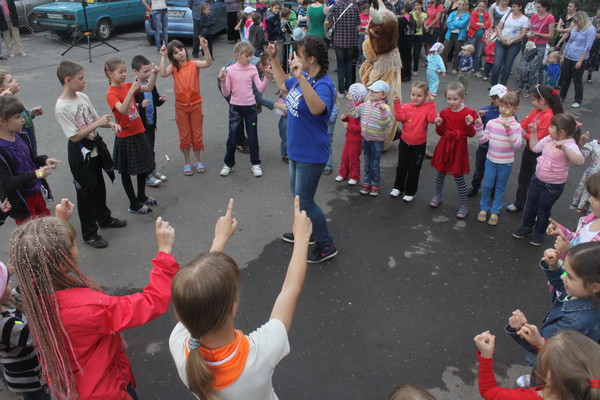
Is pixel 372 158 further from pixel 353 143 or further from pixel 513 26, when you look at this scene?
pixel 513 26

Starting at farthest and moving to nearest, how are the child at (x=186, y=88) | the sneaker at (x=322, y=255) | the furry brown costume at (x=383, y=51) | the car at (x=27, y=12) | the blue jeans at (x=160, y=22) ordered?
1. the car at (x=27, y=12)
2. the blue jeans at (x=160, y=22)
3. the furry brown costume at (x=383, y=51)
4. the child at (x=186, y=88)
5. the sneaker at (x=322, y=255)

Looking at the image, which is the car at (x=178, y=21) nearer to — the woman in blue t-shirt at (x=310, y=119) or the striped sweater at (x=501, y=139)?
the woman in blue t-shirt at (x=310, y=119)

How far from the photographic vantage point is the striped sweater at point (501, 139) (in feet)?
16.0

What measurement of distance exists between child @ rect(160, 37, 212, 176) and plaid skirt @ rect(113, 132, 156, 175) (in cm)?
98

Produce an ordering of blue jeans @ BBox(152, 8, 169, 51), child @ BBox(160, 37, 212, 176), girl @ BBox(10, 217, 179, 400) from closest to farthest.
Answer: girl @ BBox(10, 217, 179, 400) < child @ BBox(160, 37, 212, 176) < blue jeans @ BBox(152, 8, 169, 51)

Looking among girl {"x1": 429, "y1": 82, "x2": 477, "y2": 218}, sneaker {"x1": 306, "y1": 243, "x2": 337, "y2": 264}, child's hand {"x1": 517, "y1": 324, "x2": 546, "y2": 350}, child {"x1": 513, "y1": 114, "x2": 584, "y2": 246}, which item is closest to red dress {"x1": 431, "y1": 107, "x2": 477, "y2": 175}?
girl {"x1": 429, "y1": 82, "x2": 477, "y2": 218}

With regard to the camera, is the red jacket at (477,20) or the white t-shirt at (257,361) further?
the red jacket at (477,20)

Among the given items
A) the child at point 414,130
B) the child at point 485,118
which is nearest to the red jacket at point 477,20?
the child at point 485,118

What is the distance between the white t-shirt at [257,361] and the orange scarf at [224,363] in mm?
→ 20

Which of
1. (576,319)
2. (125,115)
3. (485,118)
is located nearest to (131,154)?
(125,115)

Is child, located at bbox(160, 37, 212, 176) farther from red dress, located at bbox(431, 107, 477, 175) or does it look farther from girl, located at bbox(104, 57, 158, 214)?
red dress, located at bbox(431, 107, 477, 175)

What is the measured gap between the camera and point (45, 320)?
6.43 feet

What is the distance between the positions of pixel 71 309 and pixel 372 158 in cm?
427

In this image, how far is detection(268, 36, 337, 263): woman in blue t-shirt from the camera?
390 centimetres
